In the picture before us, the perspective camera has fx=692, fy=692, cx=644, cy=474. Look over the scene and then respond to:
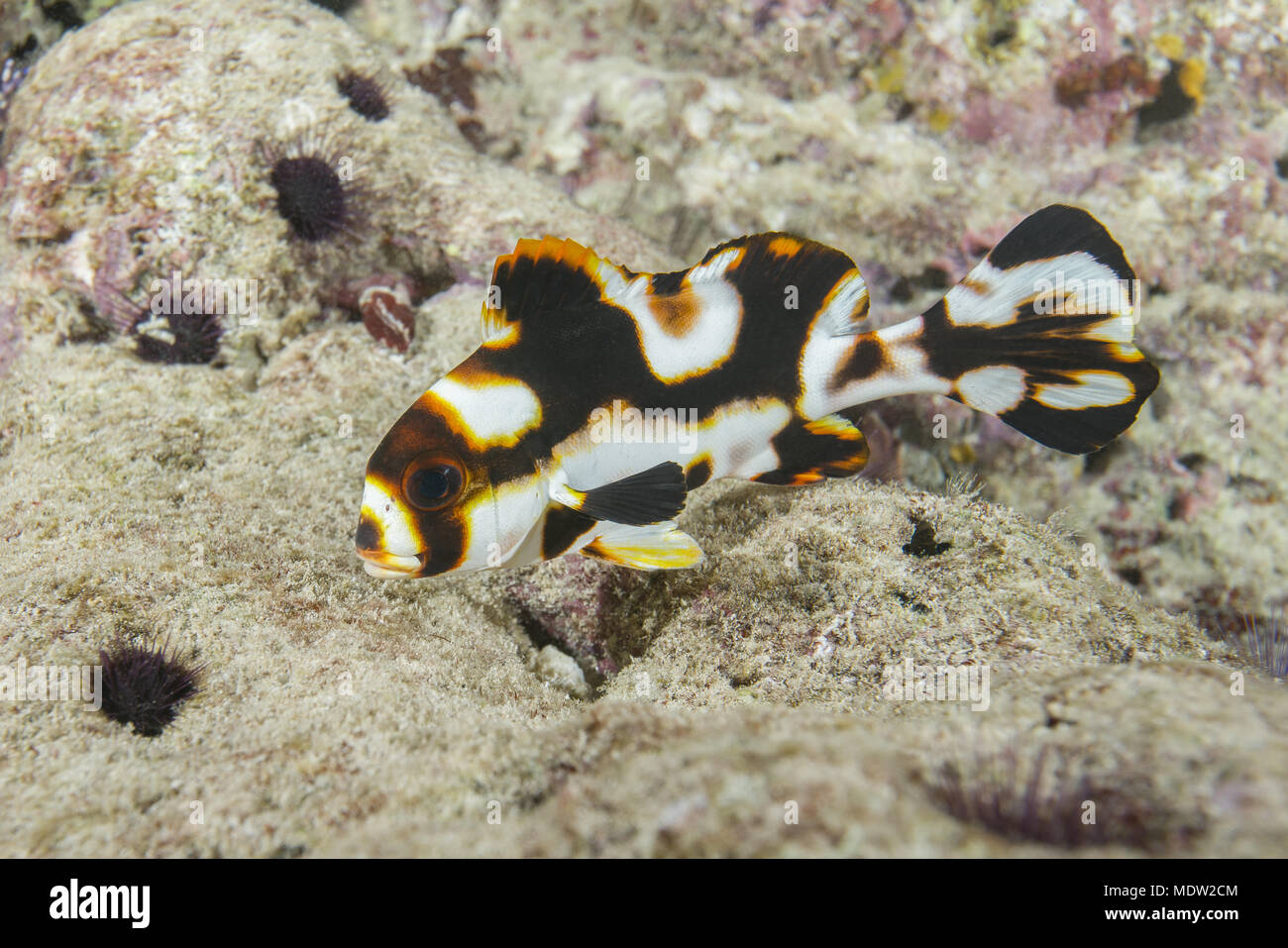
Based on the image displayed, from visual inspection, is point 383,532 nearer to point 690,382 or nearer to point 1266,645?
point 690,382

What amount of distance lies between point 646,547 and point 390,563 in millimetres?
Answer: 824

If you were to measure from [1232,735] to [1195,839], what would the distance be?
0.35 metres

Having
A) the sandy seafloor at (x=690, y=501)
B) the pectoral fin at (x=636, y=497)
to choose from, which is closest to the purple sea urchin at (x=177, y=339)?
the sandy seafloor at (x=690, y=501)

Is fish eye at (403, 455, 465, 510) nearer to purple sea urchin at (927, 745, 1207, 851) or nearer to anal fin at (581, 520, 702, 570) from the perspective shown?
anal fin at (581, 520, 702, 570)

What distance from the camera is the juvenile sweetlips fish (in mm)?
2135

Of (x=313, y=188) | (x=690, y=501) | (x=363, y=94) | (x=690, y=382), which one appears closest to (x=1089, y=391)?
(x=690, y=382)

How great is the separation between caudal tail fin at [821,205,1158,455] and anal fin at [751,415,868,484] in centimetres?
10

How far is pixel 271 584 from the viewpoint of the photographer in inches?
100

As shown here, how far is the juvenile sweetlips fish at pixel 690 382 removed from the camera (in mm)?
2135

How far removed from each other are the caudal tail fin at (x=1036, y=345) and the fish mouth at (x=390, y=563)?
1555 millimetres

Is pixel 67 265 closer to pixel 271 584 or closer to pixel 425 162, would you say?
pixel 425 162

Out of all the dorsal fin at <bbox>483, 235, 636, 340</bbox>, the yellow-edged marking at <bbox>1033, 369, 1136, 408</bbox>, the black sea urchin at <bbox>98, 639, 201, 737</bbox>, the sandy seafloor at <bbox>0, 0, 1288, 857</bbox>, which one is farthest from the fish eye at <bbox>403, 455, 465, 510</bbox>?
the yellow-edged marking at <bbox>1033, 369, 1136, 408</bbox>

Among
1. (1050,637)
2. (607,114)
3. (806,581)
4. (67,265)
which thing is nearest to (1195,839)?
(1050,637)

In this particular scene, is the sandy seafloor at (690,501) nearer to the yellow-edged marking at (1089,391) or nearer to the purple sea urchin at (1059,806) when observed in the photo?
the purple sea urchin at (1059,806)
